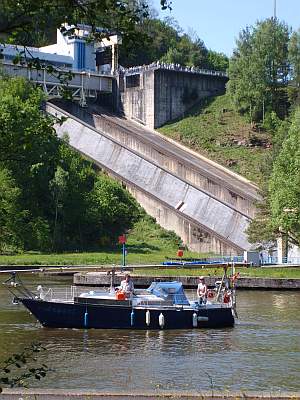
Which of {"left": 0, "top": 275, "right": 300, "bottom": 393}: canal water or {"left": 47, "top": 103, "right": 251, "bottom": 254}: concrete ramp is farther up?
{"left": 47, "top": 103, "right": 251, "bottom": 254}: concrete ramp

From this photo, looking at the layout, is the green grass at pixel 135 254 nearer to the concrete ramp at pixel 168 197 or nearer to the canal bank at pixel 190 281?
the concrete ramp at pixel 168 197

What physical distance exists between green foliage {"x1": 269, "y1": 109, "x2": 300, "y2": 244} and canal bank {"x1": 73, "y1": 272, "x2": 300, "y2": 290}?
16.2 feet

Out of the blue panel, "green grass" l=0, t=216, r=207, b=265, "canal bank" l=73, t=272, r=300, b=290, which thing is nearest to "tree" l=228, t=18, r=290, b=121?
the blue panel

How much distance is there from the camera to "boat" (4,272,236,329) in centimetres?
2912

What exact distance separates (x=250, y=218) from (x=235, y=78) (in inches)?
1108

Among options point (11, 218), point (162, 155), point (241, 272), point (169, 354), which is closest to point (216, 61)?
point (162, 155)

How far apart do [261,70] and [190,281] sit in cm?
4273

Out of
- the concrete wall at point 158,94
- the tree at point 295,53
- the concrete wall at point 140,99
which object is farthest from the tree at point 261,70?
the concrete wall at point 140,99

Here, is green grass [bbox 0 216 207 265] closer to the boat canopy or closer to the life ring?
the life ring

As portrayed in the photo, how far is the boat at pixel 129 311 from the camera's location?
29.1 m

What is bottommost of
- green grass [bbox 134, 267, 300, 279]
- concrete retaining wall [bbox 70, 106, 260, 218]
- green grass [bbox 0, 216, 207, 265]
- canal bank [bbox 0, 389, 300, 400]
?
green grass [bbox 134, 267, 300, 279]

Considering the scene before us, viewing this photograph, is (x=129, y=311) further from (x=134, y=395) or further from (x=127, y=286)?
(x=134, y=395)

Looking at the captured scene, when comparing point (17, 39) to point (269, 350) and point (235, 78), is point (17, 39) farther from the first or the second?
point (235, 78)

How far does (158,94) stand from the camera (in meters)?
84.3
